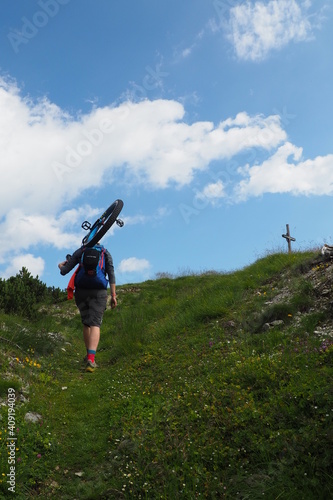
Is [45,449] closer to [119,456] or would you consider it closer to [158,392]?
[119,456]

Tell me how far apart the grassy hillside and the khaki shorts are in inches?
40.5

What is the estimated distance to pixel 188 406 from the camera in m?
5.68

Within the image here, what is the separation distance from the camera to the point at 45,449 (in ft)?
17.2

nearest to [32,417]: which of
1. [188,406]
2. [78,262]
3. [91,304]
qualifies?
[188,406]

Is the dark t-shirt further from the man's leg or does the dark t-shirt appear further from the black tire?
the man's leg

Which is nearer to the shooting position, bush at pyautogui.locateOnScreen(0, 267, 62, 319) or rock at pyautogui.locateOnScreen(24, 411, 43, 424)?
rock at pyautogui.locateOnScreen(24, 411, 43, 424)

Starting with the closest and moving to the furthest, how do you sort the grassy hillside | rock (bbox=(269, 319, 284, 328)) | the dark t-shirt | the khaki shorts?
the grassy hillside, rock (bbox=(269, 319, 284, 328)), the khaki shorts, the dark t-shirt

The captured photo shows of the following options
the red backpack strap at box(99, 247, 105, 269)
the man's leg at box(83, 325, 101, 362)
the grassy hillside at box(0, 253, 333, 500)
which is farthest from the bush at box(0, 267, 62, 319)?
the red backpack strap at box(99, 247, 105, 269)

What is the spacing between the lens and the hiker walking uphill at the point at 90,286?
8.56m

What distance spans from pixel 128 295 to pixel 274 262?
21.5 feet

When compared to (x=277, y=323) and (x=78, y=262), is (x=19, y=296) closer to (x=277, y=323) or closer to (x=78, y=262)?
(x=78, y=262)

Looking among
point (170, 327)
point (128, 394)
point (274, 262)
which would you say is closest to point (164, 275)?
point (274, 262)

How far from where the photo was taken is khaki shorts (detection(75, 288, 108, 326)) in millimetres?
8703

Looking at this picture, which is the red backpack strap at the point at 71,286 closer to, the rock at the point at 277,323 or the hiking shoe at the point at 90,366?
the hiking shoe at the point at 90,366
